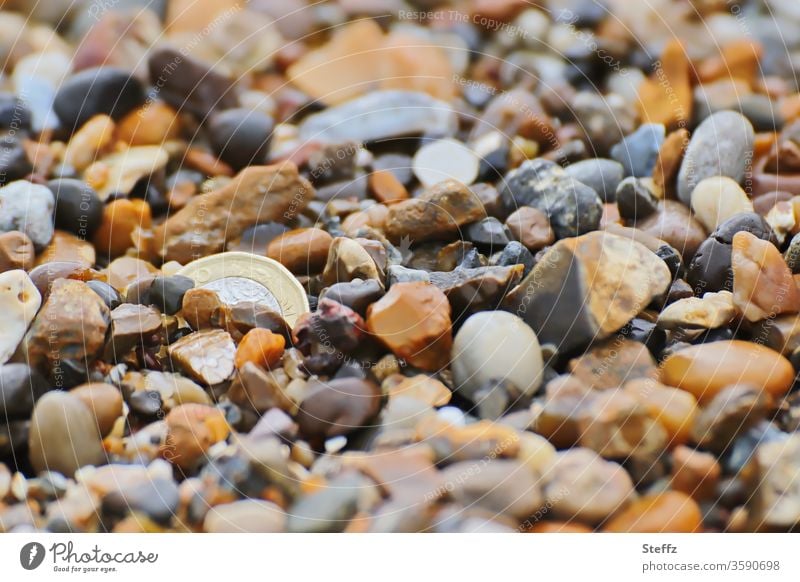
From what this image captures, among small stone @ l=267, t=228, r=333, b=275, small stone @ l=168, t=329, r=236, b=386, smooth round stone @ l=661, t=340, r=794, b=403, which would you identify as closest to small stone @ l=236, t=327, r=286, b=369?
small stone @ l=168, t=329, r=236, b=386

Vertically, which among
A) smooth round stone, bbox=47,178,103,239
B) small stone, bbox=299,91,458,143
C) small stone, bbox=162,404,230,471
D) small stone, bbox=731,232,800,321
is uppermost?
small stone, bbox=299,91,458,143

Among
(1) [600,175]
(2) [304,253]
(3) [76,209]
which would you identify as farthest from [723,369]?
(3) [76,209]

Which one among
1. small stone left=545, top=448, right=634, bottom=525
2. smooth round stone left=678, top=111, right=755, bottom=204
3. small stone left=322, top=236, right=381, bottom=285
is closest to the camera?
small stone left=545, top=448, right=634, bottom=525

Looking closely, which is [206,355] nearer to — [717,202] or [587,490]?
[587,490]

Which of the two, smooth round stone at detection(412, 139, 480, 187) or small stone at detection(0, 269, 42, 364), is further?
→ smooth round stone at detection(412, 139, 480, 187)

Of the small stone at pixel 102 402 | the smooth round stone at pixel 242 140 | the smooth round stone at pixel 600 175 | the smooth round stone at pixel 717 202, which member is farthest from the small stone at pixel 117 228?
the smooth round stone at pixel 717 202

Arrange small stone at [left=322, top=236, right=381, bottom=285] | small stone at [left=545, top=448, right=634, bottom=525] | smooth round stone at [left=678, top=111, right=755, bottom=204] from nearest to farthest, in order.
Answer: small stone at [left=545, top=448, right=634, bottom=525] → small stone at [left=322, top=236, right=381, bottom=285] → smooth round stone at [left=678, top=111, right=755, bottom=204]

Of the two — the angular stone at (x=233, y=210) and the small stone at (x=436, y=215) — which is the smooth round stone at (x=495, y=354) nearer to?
the small stone at (x=436, y=215)

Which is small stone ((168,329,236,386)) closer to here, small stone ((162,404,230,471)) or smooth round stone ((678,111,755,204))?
small stone ((162,404,230,471))
